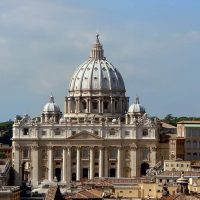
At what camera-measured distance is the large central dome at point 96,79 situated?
176 metres

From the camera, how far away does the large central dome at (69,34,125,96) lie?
579ft

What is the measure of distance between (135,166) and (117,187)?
179 ft

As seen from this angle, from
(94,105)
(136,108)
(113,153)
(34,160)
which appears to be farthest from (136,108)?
(34,160)

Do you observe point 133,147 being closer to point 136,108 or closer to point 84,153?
point 84,153

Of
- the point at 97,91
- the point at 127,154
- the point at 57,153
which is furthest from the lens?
the point at 97,91

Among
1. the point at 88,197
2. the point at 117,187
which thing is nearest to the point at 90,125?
the point at 117,187

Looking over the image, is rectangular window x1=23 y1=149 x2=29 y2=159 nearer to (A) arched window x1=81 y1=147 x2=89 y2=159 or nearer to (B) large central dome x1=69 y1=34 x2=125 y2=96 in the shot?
(A) arched window x1=81 y1=147 x2=89 y2=159

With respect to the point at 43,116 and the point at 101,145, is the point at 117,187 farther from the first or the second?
the point at 43,116

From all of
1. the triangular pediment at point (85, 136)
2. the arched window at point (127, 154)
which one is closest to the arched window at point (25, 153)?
the triangular pediment at point (85, 136)

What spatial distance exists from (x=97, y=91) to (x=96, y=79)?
2.30 metres

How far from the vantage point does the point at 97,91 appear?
579ft

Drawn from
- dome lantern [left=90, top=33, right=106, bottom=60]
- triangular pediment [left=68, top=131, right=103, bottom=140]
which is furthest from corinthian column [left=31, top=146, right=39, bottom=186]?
dome lantern [left=90, top=33, right=106, bottom=60]

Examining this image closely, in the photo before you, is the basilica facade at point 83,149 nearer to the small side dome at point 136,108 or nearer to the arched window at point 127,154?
the arched window at point 127,154

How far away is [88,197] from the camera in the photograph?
82.9m
